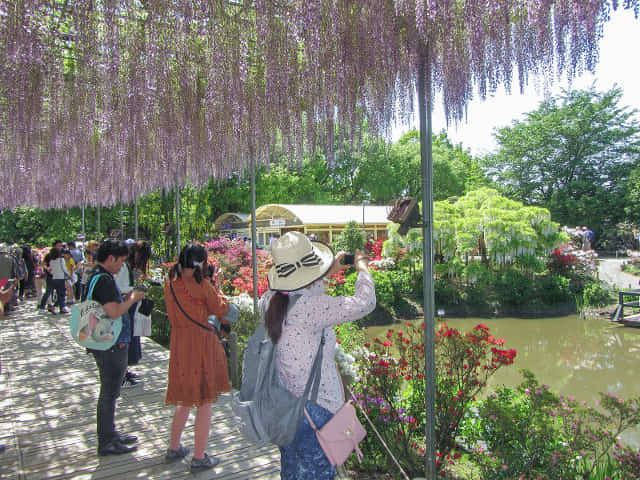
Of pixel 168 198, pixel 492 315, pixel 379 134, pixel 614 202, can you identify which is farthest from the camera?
pixel 614 202

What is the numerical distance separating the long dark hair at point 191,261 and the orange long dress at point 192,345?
4 cm

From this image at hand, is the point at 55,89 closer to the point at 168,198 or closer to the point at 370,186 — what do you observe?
the point at 168,198

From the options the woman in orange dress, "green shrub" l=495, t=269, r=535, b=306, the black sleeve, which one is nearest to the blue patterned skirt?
the woman in orange dress

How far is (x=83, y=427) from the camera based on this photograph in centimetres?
383

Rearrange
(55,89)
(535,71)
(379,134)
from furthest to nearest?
(55,89), (379,134), (535,71)

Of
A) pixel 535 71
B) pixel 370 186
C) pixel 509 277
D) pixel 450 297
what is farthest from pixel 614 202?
pixel 535 71

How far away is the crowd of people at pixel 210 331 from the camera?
6.54ft

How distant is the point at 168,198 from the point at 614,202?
29590mm

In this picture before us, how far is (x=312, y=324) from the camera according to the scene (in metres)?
2.00

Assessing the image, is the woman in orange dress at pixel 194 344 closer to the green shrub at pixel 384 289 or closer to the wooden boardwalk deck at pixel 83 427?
the wooden boardwalk deck at pixel 83 427

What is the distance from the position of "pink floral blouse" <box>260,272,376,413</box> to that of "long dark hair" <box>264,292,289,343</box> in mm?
27

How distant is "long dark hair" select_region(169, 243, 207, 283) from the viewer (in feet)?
9.68

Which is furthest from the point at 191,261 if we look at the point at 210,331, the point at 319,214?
the point at 319,214

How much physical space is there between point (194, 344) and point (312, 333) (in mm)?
1344
